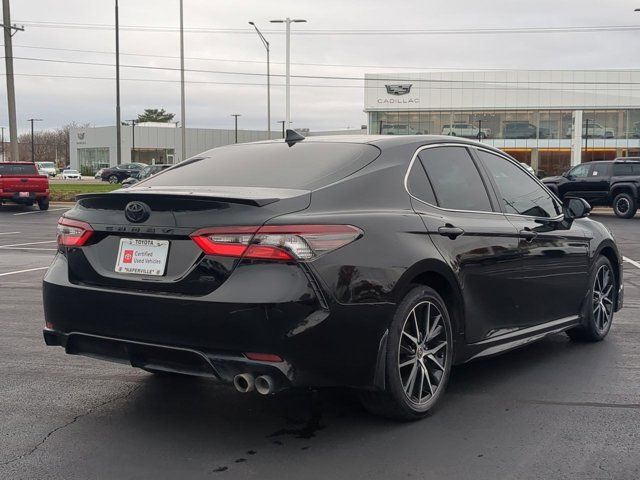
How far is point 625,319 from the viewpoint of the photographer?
A: 7.78 m

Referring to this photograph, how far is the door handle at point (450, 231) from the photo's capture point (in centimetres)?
468

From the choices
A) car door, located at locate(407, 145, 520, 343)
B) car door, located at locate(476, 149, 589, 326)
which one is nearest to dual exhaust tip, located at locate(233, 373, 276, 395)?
car door, located at locate(407, 145, 520, 343)

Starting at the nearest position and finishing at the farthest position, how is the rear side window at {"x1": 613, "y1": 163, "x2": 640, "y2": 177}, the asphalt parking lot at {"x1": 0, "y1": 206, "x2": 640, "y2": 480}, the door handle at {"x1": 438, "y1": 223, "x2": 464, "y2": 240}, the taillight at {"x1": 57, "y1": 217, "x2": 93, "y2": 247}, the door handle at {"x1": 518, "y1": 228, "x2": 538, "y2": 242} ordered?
the asphalt parking lot at {"x1": 0, "y1": 206, "x2": 640, "y2": 480} → the taillight at {"x1": 57, "y1": 217, "x2": 93, "y2": 247} → the door handle at {"x1": 438, "y1": 223, "x2": 464, "y2": 240} → the door handle at {"x1": 518, "y1": 228, "x2": 538, "y2": 242} → the rear side window at {"x1": 613, "y1": 163, "x2": 640, "y2": 177}

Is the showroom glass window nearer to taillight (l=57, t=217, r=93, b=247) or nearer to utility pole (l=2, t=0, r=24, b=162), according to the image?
taillight (l=57, t=217, r=93, b=247)

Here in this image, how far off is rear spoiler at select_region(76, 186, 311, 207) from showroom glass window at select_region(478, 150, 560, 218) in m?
1.90

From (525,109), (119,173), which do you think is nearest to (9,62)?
(119,173)

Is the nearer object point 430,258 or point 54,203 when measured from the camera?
point 430,258

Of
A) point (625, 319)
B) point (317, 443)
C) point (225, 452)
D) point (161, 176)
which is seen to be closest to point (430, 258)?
point (317, 443)

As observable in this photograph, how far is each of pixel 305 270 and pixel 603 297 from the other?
382 cm

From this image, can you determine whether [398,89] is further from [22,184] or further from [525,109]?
[22,184]

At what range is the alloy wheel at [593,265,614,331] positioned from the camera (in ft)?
21.8

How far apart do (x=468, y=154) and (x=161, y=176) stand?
209 cm

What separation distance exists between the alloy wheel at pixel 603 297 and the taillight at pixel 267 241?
3.50 m

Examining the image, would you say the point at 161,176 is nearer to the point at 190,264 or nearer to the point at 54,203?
the point at 190,264
